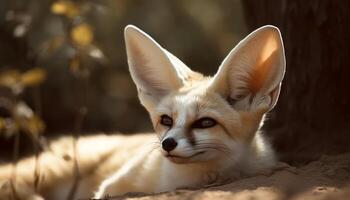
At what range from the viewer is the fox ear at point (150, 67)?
4613 millimetres

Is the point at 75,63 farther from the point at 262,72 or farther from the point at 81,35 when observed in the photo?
the point at 262,72

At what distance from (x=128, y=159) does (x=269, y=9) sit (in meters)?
1.62

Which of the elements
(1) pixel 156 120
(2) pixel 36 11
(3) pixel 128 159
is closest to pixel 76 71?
(1) pixel 156 120

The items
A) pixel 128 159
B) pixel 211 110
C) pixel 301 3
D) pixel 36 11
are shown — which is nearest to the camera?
pixel 211 110

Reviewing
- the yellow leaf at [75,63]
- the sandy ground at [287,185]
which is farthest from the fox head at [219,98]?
the yellow leaf at [75,63]

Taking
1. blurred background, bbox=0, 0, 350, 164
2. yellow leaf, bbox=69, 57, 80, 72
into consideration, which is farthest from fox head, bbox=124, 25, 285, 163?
yellow leaf, bbox=69, 57, 80, 72

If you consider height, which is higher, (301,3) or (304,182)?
(301,3)

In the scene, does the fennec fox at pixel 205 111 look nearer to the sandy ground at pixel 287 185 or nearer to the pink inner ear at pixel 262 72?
the pink inner ear at pixel 262 72

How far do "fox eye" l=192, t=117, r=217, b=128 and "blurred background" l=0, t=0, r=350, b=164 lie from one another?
0.66m

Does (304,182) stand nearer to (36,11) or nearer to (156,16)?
(36,11)

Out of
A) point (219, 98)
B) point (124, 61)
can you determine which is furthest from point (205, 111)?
point (124, 61)

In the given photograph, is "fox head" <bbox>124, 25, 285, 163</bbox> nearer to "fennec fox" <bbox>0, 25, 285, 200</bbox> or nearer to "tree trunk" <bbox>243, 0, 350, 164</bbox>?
"fennec fox" <bbox>0, 25, 285, 200</bbox>

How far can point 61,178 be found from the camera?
5945mm

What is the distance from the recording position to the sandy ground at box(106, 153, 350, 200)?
362 centimetres
